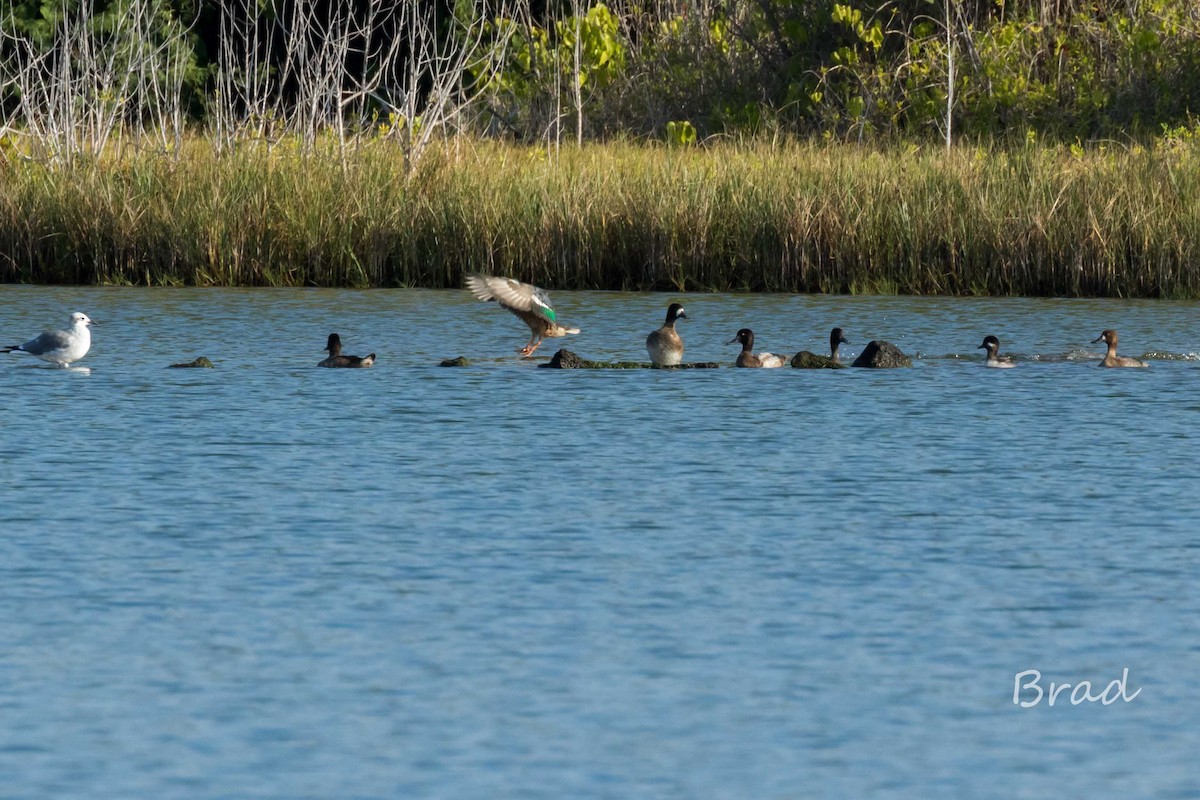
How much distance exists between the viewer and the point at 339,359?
14539mm

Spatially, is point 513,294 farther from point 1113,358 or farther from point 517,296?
point 1113,358

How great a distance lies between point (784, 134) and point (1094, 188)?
10015 mm

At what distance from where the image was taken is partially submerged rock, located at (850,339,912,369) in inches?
584

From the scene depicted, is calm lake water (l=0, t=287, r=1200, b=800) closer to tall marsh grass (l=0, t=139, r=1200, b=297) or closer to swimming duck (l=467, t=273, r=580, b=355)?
swimming duck (l=467, t=273, r=580, b=355)

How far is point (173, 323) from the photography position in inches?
695

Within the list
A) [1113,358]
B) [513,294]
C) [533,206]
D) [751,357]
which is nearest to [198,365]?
[513,294]

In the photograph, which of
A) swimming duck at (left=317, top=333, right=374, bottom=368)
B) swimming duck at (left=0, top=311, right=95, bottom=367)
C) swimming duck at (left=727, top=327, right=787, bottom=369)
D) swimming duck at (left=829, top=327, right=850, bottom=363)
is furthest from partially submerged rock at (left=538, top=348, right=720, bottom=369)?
swimming duck at (left=0, top=311, right=95, bottom=367)

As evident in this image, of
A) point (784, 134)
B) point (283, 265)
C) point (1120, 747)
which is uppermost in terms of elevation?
point (784, 134)

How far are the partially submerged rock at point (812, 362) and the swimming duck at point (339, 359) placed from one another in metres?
3.03

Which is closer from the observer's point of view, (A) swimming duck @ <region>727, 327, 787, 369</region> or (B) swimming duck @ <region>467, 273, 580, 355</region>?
(A) swimming duck @ <region>727, 327, 787, 369</region>

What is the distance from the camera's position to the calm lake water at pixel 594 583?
5680 mm

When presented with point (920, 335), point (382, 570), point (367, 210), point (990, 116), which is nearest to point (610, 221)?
point (367, 210)

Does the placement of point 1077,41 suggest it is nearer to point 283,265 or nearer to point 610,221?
point 610,221

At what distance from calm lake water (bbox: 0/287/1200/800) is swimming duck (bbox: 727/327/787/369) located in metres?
0.26
